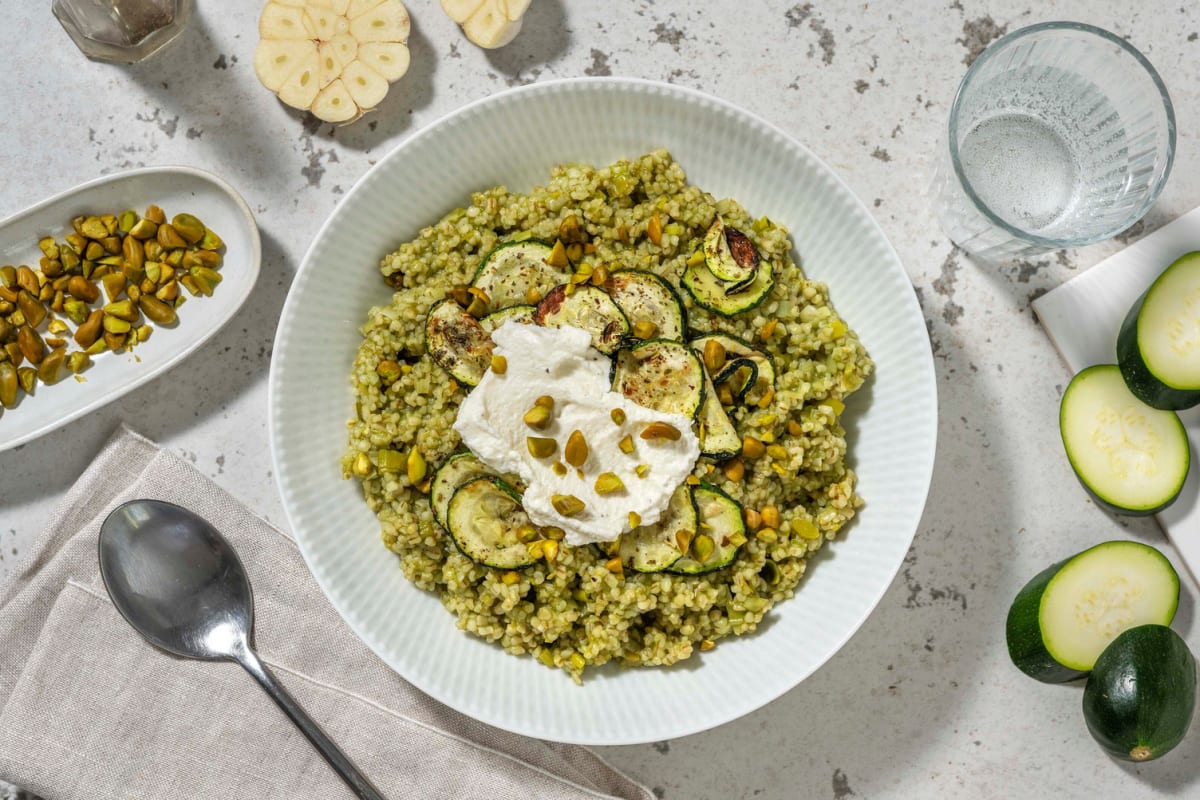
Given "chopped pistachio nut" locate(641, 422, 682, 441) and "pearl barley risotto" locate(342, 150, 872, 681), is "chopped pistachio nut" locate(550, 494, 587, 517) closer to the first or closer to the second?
"pearl barley risotto" locate(342, 150, 872, 681)

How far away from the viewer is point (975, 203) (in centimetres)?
318

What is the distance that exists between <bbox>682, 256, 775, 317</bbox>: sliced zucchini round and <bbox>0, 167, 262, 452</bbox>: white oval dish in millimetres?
1665

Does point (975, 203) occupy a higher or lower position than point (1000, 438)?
higher

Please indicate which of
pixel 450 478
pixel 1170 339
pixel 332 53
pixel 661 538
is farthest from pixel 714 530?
pixel 332 53

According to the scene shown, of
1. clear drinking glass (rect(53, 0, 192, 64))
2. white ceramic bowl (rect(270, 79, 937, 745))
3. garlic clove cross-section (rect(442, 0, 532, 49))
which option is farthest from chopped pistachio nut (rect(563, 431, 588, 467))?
clear drinking glass (rect(53, 0, 192, 64))

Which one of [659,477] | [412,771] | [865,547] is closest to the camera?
[659,477]

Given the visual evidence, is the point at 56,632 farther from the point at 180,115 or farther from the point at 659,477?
the point at 659,477

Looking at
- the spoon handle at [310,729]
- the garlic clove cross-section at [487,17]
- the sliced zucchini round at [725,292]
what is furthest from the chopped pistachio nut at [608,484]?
the garlic clove cross-section at [487,17]

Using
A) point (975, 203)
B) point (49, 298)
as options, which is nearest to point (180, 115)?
point (49, 298)

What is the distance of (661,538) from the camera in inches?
118

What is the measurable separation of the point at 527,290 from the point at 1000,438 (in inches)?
76.2

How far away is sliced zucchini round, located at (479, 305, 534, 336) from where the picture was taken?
9.88ft

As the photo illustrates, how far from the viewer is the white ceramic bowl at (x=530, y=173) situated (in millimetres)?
3064

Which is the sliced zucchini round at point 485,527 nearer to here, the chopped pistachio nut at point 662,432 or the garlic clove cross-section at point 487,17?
the chopped pistachio nut at point 662,432
